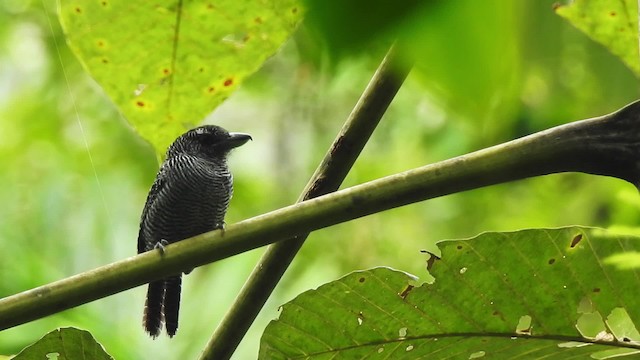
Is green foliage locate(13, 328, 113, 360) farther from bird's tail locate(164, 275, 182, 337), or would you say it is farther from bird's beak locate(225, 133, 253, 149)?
bird's beak locate(225, 133, 253, 149)

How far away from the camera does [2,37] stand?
14.1ft

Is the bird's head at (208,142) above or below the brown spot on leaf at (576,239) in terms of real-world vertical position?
above

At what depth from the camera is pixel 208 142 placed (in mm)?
3037

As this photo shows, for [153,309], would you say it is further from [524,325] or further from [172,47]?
[172,47]

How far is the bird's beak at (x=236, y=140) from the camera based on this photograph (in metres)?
2.97

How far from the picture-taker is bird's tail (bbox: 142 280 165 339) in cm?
265

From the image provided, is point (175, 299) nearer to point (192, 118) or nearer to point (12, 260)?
point (12, 260)

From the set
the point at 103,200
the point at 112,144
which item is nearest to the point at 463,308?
the point at 103,200

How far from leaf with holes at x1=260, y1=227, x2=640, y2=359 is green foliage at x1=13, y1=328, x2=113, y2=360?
0.93 feet

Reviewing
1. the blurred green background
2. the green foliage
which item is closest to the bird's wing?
the blurred green background

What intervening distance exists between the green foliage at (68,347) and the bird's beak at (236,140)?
1.63 meters

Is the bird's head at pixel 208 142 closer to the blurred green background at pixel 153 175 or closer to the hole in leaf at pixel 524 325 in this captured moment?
the blurred green background at pixel 153 175

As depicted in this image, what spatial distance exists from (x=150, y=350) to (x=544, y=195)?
1.87 meters

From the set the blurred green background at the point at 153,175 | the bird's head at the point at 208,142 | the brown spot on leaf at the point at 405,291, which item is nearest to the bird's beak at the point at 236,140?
the bird's head at the point at 208,142
